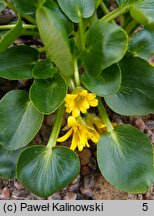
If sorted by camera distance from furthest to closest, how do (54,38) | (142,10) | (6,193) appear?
1. (6,193)
2. (142,10)
3. (54,38)

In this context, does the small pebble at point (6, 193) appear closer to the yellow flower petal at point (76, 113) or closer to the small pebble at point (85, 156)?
the small pebble at point (85, 156)

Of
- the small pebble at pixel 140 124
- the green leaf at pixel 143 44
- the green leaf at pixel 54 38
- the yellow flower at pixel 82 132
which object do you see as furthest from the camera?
the small pebble at pixel 140 124

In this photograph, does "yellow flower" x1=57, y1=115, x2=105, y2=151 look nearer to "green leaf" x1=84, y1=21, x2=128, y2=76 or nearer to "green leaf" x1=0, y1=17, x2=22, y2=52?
"green leaf" x1=84, y1=21, x2=128, y2=76

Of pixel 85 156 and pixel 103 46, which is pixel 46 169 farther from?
pixel 103 46

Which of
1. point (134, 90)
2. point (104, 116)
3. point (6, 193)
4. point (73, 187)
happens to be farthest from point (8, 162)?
point (134, 90)

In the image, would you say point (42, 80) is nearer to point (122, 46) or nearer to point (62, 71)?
point (62, 71)

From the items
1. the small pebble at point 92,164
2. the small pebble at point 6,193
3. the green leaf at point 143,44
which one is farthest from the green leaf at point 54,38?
the small pebble at point 6,193

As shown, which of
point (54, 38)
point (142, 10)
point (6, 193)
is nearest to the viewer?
point (54, 38)

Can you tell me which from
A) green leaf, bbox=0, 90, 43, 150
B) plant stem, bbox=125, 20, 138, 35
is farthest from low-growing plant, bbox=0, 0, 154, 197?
plant stem, bbox=125, 20, 138, 35
